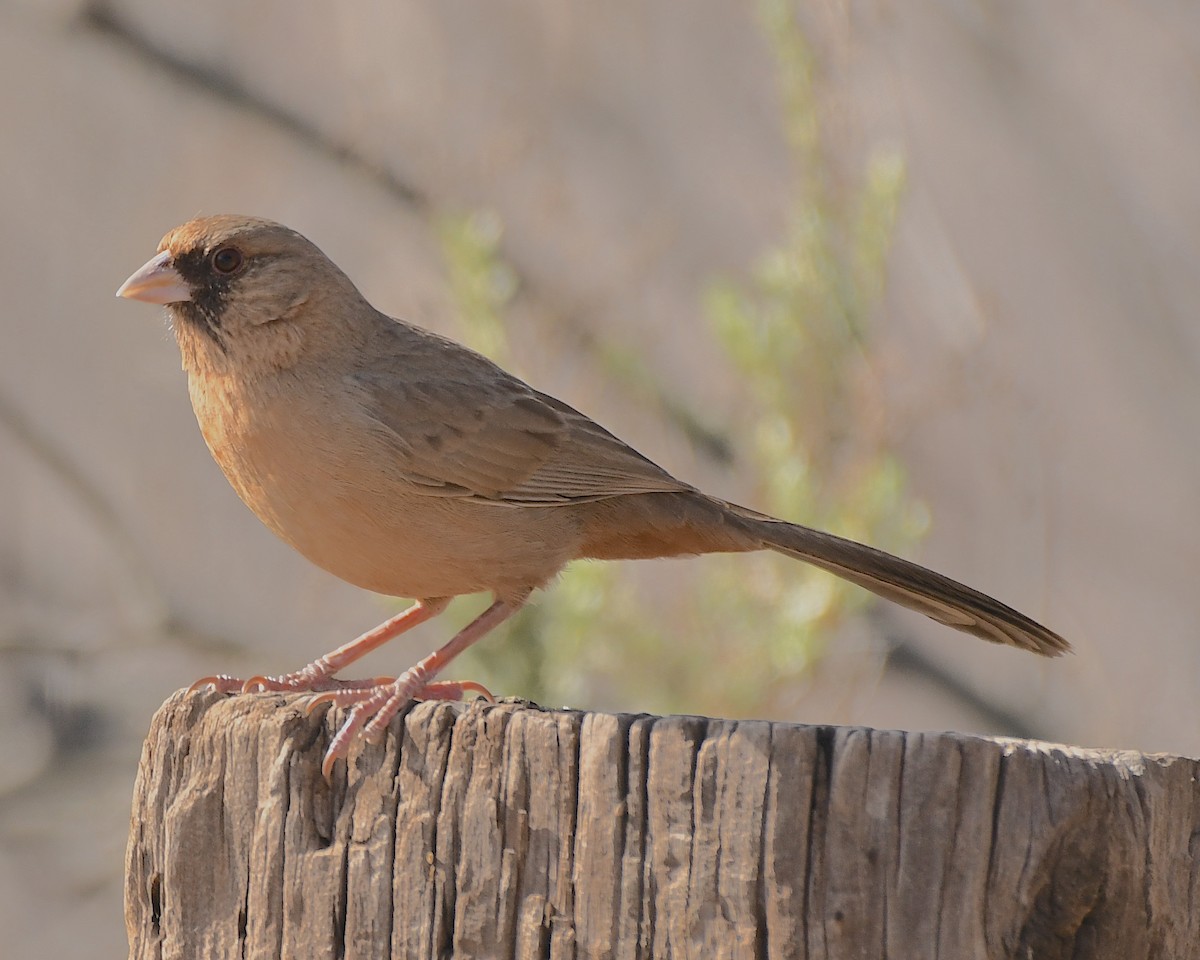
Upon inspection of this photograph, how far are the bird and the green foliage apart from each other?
1.28 meters

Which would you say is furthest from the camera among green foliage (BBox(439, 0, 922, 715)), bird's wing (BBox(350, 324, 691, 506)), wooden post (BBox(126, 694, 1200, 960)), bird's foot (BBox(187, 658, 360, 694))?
green foliage (BBox(439, 0, 922, 715))

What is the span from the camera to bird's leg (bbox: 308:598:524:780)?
2.39 metres

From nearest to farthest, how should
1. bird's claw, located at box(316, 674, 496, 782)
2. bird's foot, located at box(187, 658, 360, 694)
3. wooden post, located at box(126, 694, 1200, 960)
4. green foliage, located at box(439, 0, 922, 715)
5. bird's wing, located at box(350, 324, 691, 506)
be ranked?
wooden post, located at box(126, 694, 1200, 960) < bird's claw, located at box(316, 674, 496, 782) < bird's foot, located at box(187, 658, 360, 694) < bird's wing, located at box(350, 324, 691, 506) < green foliage, located at box(439, 0, 922, 715)

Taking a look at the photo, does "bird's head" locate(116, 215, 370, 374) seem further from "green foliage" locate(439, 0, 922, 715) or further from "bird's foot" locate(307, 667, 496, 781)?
"green foliage" locate(439, 0, 922, 715)

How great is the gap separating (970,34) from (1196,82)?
3.77 ft

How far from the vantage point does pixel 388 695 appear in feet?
9.48

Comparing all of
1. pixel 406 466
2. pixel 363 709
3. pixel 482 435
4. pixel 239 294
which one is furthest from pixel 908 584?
pixel 239 294

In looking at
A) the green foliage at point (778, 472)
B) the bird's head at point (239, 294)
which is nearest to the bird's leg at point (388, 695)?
the bird's head at point (239, 294)

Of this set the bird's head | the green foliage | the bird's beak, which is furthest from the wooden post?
the green foliage

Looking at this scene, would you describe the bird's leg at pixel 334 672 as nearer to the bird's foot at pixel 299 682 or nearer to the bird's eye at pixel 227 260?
the bird's foot at pixel 299 682

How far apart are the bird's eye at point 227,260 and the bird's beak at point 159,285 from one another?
98 millimetres

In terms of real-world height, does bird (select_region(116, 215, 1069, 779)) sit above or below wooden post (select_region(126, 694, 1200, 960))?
above

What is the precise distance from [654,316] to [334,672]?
3.82m

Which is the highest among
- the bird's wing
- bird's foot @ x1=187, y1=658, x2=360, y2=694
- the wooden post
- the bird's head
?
the bird's head
